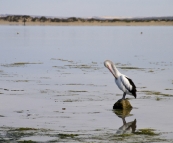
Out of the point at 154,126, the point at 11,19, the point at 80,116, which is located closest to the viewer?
the point at 154,126

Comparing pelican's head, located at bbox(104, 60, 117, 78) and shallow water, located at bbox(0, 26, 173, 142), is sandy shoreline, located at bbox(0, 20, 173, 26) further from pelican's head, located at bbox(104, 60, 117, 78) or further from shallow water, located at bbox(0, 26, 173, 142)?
pelican's head, located at bbox(104, 60, 117, 78)

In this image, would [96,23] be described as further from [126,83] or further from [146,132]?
[146,132]

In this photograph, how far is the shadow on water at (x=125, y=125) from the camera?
11.7 metres

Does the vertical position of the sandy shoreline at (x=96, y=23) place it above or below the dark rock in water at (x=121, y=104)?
above

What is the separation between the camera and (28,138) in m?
10.6

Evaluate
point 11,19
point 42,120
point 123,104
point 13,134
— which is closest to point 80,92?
point 123,104

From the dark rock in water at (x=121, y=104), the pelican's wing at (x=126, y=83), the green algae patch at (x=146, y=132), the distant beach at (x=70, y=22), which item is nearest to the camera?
the green algae patch at (x=146, y=132)

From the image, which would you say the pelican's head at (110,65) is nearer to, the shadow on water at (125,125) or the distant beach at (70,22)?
the shadow on water at (125,125)

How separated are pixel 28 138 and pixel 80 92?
6633 millimetres

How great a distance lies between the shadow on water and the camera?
11.7m

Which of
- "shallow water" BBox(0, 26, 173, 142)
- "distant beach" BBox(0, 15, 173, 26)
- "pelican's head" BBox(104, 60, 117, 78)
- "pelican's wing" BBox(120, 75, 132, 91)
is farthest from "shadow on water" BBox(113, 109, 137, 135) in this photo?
"distant beach" BBox(0, 15, 173, 26)

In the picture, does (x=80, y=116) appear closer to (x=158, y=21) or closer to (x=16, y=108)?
(x=16, y=108)

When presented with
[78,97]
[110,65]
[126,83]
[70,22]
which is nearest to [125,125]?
[126,83]

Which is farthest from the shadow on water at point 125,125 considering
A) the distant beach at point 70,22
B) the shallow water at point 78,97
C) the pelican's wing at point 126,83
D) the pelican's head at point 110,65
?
the distant beach at point 70,22
